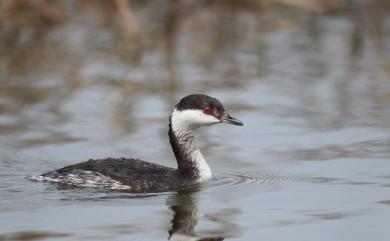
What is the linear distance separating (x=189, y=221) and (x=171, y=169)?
173cm

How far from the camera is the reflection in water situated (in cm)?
894

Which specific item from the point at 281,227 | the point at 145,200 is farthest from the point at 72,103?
the point at 281,227

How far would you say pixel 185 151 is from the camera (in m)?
11.3

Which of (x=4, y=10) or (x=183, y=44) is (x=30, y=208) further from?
(x=4, y=10)

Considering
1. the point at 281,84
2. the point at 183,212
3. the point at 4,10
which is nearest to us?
the point at 183,212

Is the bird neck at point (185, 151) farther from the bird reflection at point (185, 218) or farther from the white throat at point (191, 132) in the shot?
the bird reflection at point (185, 218)

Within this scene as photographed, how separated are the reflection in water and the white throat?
45cm

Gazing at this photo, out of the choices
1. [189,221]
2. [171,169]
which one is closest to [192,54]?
[171,169]

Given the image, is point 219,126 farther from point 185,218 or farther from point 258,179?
point 185,218

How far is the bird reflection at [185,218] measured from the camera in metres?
8.93

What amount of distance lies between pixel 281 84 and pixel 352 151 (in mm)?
4438

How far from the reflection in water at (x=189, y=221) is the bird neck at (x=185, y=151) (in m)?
0.44

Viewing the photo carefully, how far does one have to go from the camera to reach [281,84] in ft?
54.4

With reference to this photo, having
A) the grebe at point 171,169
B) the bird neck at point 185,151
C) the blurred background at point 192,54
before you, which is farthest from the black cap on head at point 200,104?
the blurred background at point 192,54
